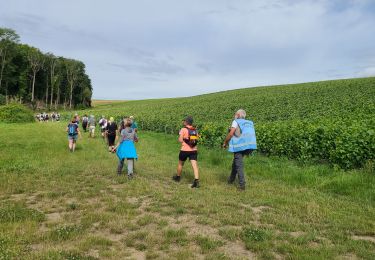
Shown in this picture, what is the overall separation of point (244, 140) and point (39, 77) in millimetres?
96013

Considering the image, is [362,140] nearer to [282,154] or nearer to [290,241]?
[282,154]

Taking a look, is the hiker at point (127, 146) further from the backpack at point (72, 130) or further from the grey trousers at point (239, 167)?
the backpack at point (72, 130)

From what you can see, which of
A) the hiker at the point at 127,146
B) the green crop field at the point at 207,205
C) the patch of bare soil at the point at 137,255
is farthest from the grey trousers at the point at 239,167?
the patch of bare soil at the point at 137,255

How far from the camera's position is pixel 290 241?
565cm

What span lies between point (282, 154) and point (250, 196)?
18.0 feet

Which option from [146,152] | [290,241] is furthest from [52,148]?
[290,241]

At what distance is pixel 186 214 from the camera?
721 cm

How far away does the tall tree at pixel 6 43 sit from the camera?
269ft

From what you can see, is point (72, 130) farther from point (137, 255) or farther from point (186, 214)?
point (137, 255)

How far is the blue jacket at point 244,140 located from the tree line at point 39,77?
7942 cm

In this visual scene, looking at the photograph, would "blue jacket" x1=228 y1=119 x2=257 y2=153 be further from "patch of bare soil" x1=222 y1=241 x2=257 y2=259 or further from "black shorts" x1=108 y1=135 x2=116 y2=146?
"black shorts" x1=108 y1=135 x2=116 y2=146

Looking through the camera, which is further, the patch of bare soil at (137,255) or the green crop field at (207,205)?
the green crop field at (207,205)

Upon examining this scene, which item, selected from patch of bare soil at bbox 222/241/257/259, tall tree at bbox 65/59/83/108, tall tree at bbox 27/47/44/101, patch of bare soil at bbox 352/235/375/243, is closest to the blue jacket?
patch of bare soil at bbox 352/235/375/243

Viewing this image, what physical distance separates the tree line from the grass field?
77706 millimetres
